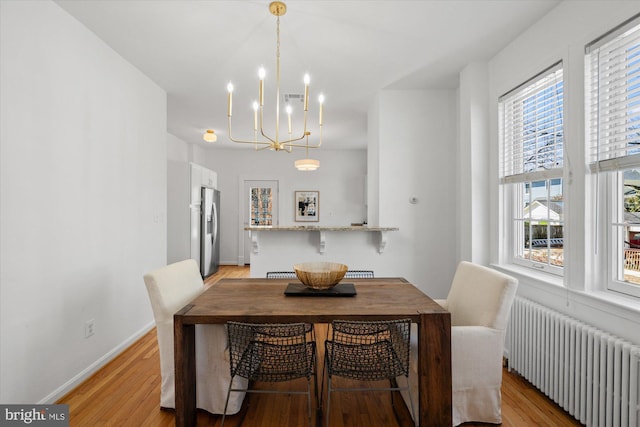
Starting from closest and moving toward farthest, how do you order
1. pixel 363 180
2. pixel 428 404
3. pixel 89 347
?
pixel 428 404 → pixel 89 347 → pixel 363 180

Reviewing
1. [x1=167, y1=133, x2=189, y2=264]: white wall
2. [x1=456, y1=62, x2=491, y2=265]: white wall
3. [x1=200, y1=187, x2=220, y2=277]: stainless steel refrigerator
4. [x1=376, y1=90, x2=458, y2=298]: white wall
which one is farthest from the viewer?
[x1=200, y1=187, x2=220, y2=277]: stainless steel refrigerator

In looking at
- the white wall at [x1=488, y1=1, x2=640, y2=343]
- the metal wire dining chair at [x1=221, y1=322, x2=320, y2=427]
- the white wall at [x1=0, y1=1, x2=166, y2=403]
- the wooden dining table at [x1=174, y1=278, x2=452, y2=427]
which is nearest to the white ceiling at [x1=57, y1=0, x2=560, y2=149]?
the white wall at [x1=488, y1=1, x2=640, y2=343]

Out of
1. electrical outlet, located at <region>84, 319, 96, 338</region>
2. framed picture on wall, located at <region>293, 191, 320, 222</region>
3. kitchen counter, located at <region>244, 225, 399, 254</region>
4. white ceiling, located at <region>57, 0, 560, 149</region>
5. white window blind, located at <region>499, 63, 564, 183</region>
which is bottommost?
electrical outlet, located at <region>84, 319, 96, 338</region>

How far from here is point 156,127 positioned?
3.47 m

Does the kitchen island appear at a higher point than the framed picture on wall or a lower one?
lower

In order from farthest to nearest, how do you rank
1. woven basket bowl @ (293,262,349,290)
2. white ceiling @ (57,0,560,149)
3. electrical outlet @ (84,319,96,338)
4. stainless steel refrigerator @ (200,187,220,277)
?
stainless steel refrigerator @ (200,187,220,277) < electrical outlet @ (84,319,96,338) < white ceiling @ (57,0,560,149) < woven basket bowl @ (293,262,349,290)

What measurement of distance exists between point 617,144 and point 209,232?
17.7 ft

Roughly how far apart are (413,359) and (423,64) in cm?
257

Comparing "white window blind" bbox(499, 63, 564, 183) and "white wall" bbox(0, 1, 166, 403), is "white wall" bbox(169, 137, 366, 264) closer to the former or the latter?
"white wall" bbox(0, 1, 166, 403)

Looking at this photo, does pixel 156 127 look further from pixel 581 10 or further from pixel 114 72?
pixel 581 10

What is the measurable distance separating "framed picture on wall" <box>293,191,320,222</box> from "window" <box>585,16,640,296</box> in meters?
5.35

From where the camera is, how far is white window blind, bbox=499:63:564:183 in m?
2.18

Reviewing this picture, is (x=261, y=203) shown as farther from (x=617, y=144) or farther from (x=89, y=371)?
(x=617, y=144)

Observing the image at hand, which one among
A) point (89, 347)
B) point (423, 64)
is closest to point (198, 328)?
point (89, 347)
